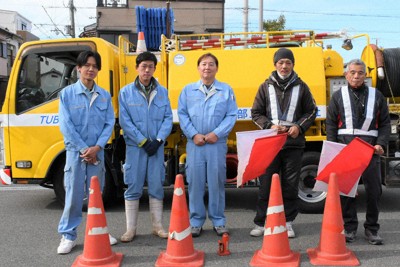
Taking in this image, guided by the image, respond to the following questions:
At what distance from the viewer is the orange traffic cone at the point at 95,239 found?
3.73 meters

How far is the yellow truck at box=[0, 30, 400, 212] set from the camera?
542 cm

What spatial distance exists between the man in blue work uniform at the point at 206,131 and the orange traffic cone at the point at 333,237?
122cm

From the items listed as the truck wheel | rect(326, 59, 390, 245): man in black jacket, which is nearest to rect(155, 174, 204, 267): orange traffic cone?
rect(326, 59, 390, 245): man in black jacket

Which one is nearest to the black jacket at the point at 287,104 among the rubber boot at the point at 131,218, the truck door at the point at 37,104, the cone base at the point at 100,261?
the rubber boot at the point at 131,218

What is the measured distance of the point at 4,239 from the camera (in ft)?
15.3

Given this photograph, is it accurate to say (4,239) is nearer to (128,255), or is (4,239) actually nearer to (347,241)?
(128,255)

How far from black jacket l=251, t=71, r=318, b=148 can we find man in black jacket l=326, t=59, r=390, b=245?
0.84 feet

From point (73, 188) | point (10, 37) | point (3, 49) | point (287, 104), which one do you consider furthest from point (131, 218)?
point (10, 37)

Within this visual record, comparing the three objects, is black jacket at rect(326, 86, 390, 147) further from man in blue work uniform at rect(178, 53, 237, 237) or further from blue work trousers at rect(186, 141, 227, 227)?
blue work trousers at rect(186, 141, 227, 227)

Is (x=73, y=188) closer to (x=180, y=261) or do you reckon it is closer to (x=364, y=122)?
(x=180, y=261)

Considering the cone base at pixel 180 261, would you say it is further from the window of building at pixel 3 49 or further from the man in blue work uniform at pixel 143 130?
the window of building at pixel 3 49

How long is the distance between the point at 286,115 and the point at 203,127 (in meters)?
0.92

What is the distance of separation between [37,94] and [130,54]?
1.37m

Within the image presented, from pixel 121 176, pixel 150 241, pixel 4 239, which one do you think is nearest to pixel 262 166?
pixel 150 241
